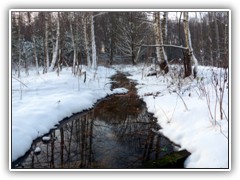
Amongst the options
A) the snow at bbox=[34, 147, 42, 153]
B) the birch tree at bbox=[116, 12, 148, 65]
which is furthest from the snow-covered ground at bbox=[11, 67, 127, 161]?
the birch tree at bbox=[116, 12, 148, 65]

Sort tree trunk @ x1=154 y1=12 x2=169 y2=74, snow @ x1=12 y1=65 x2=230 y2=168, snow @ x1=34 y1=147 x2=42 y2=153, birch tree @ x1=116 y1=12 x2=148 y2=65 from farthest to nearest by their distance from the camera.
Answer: birch tree @ x1=116 y1=12 x2=148 y2=65 → tree trunk @ x1=154 y1=12 x2=169 y2=74 → snow @ x1=34 y1=147 x2=42 y2=153 → snow @ x1=12 y1=65 x2=230 y2=168

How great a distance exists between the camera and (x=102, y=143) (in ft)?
13.1

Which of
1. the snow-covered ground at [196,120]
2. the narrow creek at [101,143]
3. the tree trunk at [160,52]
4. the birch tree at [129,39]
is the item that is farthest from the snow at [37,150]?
the birch tree at [129,39]

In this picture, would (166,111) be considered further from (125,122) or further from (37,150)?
(37,150)

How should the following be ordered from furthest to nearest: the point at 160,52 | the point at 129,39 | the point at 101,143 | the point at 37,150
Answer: the point at 129,39, the point at 160,52, the point at 101,143, the point at 37,150

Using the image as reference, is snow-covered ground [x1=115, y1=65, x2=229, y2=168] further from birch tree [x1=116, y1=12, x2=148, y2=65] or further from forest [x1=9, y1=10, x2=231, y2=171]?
birch tree [x1=116, y1=12, x2=148, y2=65]

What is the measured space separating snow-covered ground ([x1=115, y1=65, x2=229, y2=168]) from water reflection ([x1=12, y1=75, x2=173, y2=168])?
23 cm

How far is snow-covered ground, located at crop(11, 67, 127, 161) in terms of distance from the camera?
12.3 feet

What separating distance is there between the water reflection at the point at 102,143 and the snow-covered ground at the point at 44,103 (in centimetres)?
15

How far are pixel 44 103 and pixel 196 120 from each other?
7.98 feet

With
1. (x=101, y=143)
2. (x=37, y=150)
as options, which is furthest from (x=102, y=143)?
(x=37, y=150)
